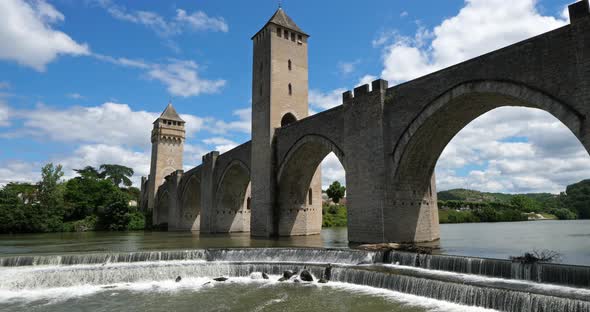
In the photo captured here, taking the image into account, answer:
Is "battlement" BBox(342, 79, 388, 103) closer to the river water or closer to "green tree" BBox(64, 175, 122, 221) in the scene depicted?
the river water

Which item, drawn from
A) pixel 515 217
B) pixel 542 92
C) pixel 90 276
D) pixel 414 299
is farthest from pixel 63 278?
pixel 515 217

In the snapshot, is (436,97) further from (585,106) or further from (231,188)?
(231,188)

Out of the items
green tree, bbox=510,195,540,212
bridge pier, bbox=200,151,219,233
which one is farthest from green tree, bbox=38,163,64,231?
green tree, bbox=510,195,540,212

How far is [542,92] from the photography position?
12508 mm

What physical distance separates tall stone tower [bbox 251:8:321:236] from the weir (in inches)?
456

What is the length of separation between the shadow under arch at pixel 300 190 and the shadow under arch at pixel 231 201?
27.6 feet

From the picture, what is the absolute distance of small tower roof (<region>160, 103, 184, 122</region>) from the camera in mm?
56875

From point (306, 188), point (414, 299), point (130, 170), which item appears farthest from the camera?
point (130, 170)

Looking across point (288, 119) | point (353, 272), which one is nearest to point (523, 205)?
point (288, 119)

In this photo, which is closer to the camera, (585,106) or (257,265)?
(585,106)

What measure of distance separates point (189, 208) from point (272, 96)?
23433 millimetres

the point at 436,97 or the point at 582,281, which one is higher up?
the point at 436,97

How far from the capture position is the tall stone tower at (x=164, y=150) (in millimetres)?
55062

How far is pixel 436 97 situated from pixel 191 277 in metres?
11.3
